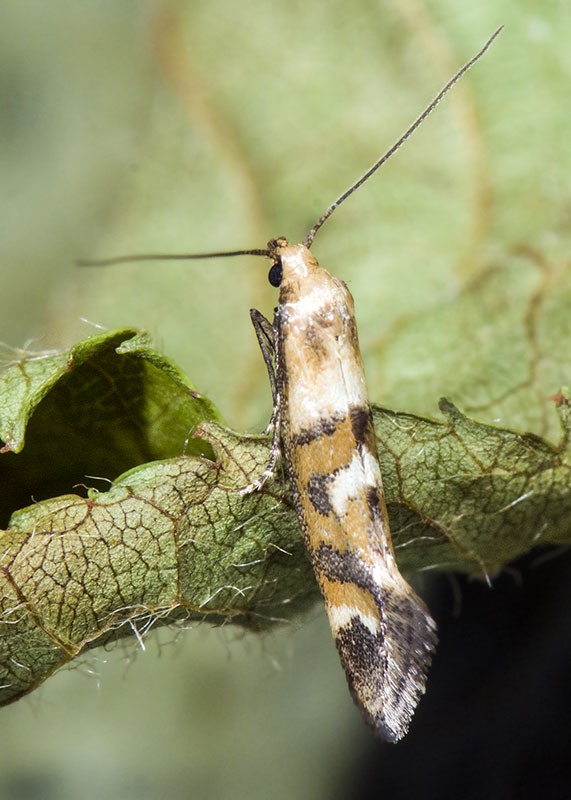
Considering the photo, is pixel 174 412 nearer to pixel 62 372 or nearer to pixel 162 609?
pixel 62 372

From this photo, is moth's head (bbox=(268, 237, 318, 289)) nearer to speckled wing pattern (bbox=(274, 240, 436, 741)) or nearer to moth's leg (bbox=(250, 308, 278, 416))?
moth's leg (bbox=(250, 308, 278, 416))

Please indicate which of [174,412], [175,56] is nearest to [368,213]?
[175,56]

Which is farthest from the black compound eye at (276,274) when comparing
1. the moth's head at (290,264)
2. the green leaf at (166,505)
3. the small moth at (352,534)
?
the green leaf at (166,505)

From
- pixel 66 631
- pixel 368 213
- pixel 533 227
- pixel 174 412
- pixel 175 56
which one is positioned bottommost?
pixel 66 631

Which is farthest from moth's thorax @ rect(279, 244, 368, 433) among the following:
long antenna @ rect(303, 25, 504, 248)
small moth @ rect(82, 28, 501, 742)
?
long antenna @ rect(303, 25, 504, 248)

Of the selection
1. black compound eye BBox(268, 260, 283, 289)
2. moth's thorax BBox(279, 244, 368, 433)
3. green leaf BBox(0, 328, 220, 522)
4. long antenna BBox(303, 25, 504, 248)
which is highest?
long antenna BBox(303, 25, 504, 248)

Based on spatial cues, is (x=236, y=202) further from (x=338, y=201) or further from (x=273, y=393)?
(x=273, y=393)

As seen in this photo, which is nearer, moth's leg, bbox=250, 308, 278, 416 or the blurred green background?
moth's leg, bbox=250, 308, 278, 416

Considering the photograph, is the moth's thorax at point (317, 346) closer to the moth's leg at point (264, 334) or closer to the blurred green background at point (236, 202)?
the moth's leg at point (264, 334)
